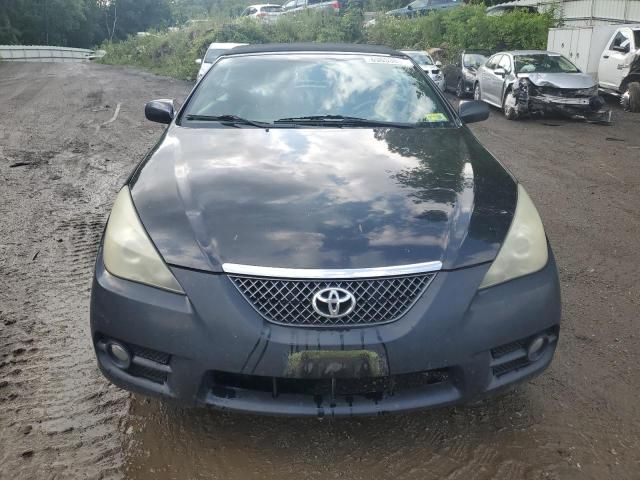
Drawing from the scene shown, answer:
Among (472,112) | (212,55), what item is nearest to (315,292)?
(472,112)

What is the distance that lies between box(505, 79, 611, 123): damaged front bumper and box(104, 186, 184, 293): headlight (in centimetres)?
1086

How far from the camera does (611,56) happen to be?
1380 centimetres

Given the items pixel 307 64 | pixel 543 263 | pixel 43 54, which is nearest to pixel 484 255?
pixel 543 263

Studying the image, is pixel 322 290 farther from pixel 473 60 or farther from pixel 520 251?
pixel 473 60

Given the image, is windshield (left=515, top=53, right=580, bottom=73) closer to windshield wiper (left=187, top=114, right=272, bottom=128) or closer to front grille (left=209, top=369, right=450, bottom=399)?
windshield wiper (left=187, top=114, right=272, bottom=128)

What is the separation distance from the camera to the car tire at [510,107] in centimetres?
1238

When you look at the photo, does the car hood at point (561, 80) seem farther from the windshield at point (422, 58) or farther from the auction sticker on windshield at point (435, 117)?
the auction sticker on windshield at point (435, 117)

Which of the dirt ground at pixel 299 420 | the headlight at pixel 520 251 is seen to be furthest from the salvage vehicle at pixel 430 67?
the headlight at pixel 520 251

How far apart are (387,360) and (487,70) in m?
13.6

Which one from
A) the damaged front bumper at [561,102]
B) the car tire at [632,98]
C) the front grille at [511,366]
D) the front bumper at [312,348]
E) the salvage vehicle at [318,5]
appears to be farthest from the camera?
the salvage vehicle at [318,5]

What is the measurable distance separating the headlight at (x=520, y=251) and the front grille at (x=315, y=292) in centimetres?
34

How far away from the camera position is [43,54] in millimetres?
38906

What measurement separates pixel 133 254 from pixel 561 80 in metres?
11.4

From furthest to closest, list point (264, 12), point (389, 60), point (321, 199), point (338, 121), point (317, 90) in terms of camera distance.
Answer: point (264, 12), point (389, 60), point (317, 90), point (338, 121), point (321, 199)
